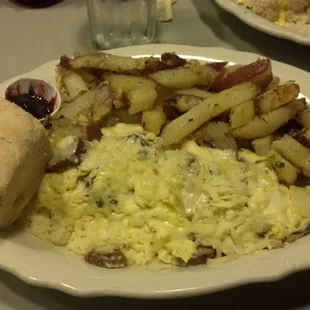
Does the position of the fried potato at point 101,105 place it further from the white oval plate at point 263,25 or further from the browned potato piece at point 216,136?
the white oval plate at point 263,25

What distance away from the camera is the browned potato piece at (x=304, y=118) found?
1388 mm

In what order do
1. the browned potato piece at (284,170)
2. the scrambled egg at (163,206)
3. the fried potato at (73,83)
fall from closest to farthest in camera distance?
the scrambled egg at (163,206)
the browned potato piece at (284,170)
the fried potato at (73,83)

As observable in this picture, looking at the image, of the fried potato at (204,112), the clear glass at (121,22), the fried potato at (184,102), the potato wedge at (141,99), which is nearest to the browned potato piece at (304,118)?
the fried potato at (204,112)

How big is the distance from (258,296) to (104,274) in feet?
1.01

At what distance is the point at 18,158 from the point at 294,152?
565mm

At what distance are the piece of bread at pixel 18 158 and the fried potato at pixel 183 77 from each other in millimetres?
316

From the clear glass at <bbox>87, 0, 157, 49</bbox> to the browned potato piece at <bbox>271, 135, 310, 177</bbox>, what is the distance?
0.75 meters

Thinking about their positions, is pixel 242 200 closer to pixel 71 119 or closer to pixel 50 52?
pixel 71 119

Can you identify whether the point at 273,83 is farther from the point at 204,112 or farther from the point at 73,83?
the point at 73,83

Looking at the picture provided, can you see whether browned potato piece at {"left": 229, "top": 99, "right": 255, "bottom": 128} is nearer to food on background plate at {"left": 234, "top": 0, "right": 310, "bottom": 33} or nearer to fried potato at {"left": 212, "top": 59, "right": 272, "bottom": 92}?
fried potato at {"left": 212, "top": 59, "right": 272, "bottom": 92}

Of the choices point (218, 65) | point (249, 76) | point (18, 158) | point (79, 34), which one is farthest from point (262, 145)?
point (79, 34)

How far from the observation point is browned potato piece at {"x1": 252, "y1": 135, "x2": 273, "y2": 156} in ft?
4.50

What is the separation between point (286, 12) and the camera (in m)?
1.91

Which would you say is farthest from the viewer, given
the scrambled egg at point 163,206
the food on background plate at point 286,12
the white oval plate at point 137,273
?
the food on background plate at point 286,12
